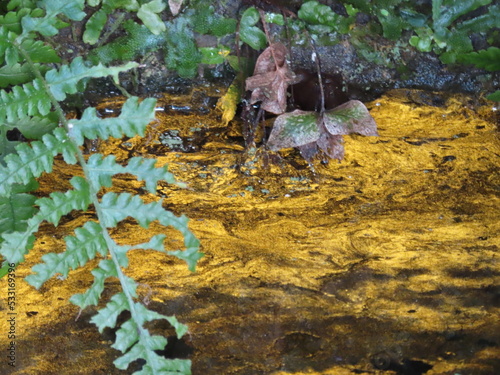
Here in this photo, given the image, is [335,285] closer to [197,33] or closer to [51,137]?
[197,33]

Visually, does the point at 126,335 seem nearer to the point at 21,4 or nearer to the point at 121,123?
the point at 121,123

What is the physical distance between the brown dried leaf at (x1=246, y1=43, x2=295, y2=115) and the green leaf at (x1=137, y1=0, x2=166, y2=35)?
28cm

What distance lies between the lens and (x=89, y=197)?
3.97 ft

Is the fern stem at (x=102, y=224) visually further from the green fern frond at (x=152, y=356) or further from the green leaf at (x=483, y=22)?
the green leaf at (x=483, y=22)

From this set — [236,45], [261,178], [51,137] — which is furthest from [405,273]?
[51,137]

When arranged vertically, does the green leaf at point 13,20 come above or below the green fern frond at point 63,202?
above

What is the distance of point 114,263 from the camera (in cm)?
121

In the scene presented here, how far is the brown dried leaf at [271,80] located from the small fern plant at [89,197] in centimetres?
36

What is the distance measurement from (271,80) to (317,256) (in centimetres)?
92

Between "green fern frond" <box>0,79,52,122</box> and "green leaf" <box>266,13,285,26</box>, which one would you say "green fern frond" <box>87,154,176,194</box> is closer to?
"green fern frond" <box>0,79,52,122</box>

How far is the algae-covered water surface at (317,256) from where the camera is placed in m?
1.63

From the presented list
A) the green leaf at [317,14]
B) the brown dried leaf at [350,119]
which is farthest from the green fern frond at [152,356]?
the green leaf at [317,14]

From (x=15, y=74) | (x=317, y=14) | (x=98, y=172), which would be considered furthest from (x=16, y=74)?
(x=317, y=14)

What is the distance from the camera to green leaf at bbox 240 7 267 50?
1441 millimetres
